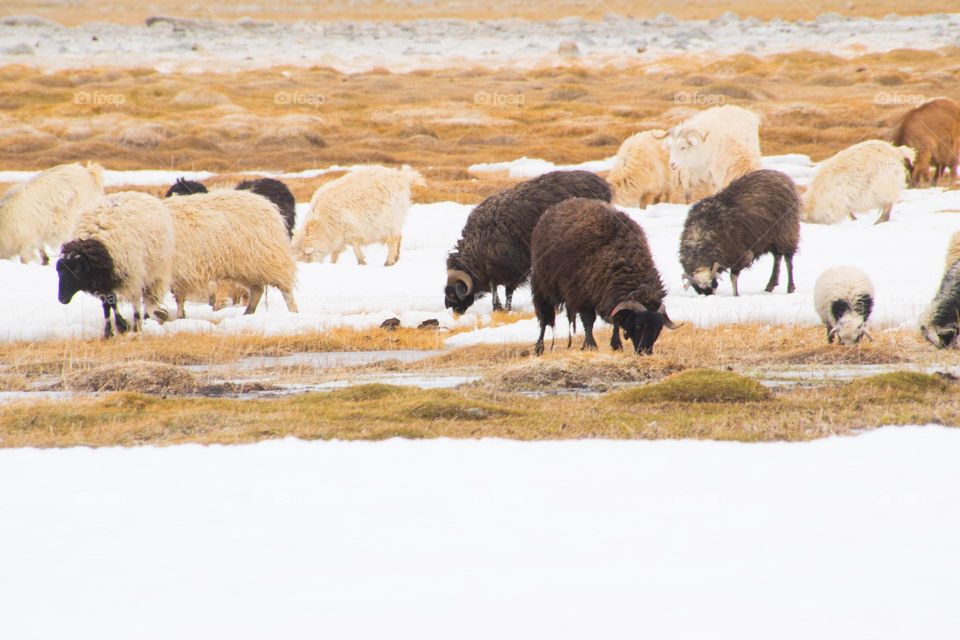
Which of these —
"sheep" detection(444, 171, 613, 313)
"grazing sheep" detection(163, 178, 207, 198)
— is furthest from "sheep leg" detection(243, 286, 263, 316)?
"grazing sheep" detection(163, 178, 207, 198)

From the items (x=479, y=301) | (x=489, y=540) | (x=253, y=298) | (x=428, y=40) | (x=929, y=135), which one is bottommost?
(x=479, y=301)

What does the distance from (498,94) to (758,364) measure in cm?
4943

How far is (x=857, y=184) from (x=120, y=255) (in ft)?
49.0

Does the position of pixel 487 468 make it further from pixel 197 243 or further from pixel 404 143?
pixel 404 143

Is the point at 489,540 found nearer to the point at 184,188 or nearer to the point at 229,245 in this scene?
the point at 229,245

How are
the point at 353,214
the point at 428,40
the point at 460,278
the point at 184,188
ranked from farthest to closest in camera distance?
the point at 428,40 < the point at 353,214 < the point at 184,188 < the point at 460,278

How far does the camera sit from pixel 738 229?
16.4m

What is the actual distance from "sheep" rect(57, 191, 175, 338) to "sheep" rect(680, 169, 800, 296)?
7376 mm

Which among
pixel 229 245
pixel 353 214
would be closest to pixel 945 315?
pixel 229 245

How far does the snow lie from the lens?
4.96 m

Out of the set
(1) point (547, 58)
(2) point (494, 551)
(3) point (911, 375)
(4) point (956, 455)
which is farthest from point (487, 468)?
(1) point (547, 58)

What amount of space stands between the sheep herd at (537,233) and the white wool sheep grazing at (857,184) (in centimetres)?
3

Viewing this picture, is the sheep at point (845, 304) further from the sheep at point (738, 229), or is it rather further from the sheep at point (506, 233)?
the sheep at point (506, 233)

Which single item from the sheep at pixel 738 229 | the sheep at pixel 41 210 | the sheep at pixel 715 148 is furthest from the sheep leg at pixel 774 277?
the sheep at pixel 41 210
